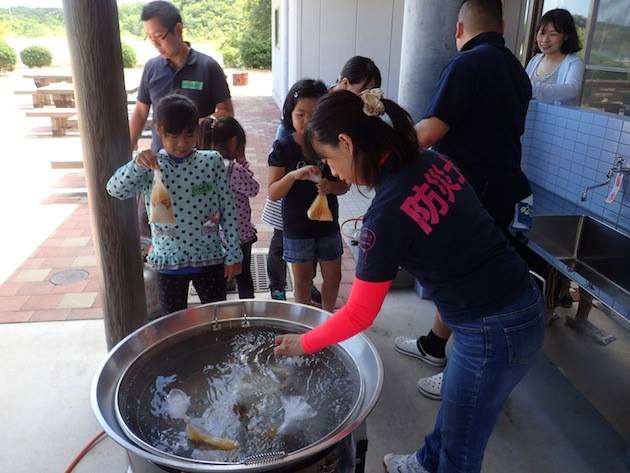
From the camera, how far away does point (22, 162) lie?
793 centimetres

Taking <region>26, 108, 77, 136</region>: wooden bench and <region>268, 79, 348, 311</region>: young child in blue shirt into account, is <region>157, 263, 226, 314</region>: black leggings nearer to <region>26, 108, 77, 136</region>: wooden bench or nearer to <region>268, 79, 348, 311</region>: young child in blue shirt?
<region>268, 79, 348, 311</region>: young child in blue shirt

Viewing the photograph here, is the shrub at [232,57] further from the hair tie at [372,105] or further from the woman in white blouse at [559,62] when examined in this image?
the hair tie at [372,105]

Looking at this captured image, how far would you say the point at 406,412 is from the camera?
2713mm

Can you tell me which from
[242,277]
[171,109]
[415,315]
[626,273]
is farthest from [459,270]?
[415,315]

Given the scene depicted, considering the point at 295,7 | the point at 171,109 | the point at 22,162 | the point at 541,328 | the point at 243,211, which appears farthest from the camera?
the point at 295,7

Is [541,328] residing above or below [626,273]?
above

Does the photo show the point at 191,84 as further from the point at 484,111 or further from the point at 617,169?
the point at 617,169

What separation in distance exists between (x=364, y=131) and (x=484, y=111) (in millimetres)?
1298

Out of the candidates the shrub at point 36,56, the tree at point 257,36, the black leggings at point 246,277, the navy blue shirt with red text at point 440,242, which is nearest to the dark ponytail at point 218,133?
the black leggings at point 246,277

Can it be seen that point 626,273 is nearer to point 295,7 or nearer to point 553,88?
point 553,88

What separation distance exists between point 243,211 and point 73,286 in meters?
1.83

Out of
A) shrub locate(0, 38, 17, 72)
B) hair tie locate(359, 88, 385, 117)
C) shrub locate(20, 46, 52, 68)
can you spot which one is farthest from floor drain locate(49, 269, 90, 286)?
shrub locate(0, 38, 17, 72)

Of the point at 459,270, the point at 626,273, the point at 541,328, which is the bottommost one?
the point at 626,273

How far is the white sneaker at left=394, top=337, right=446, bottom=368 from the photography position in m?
3.07
